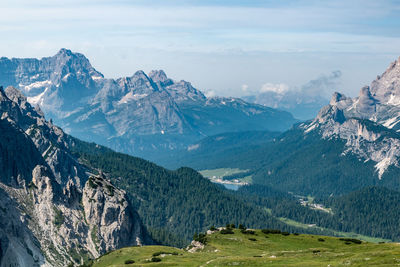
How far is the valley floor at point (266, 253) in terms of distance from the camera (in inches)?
4647

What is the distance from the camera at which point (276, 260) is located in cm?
12438

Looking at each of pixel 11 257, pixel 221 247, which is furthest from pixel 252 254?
pixel 11 257

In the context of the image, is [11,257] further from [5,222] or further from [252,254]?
[252,254]

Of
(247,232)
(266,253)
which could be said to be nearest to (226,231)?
(247,232)

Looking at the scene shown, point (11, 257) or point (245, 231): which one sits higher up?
point (245, 231)

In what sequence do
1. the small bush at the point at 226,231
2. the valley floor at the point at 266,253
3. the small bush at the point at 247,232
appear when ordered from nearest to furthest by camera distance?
1. the valley floor at the point at 266,253
2. the small bush at the point at 226,231
3. the small bush at the point at 247,232

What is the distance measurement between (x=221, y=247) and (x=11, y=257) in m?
77.2

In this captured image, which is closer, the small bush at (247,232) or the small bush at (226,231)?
the small bush at (226,231)

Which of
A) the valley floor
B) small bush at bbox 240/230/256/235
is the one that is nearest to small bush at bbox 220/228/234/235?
the valley floor

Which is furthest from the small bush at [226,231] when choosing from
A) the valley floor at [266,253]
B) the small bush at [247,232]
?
the small bush at [247,232]

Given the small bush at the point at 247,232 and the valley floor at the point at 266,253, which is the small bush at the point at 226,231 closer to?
the valley floor at the point at 266,253

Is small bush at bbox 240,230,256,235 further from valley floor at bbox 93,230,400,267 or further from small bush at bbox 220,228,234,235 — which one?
small bush at bbox 220,228,234,235

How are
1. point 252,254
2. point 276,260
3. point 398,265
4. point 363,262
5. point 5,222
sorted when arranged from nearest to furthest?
1. point 398,265
2. point 363,262
3. point 276,260
4. point 252,254
5. point 5,222

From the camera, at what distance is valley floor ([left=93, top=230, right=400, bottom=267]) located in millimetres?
118044
